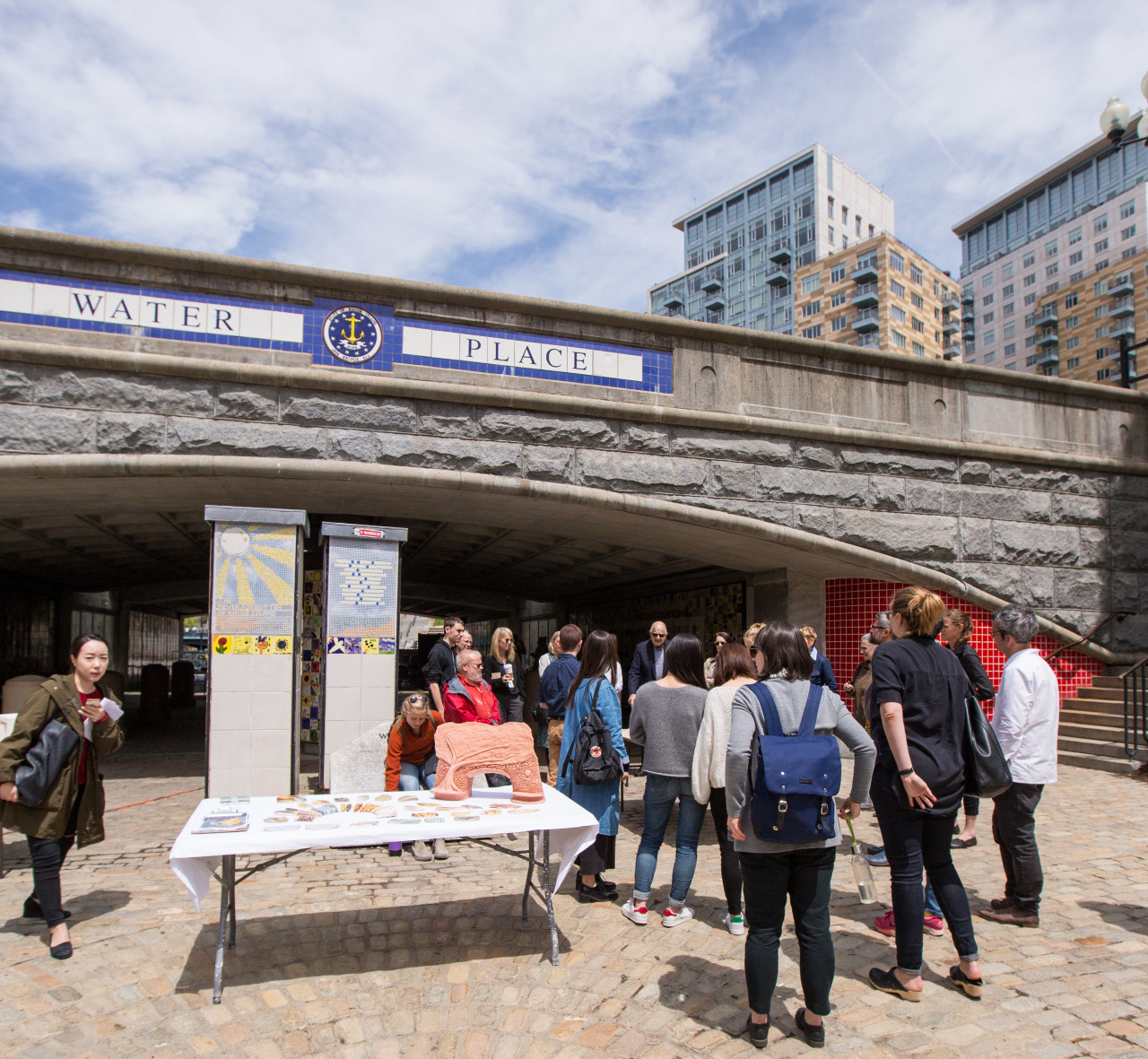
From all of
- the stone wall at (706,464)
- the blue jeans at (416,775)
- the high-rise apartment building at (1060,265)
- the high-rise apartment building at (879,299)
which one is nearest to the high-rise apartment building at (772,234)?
the high-rise apartment building at (879,299)

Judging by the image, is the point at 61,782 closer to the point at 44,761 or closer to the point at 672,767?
the point at 44,761

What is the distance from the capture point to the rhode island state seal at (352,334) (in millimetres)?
8461

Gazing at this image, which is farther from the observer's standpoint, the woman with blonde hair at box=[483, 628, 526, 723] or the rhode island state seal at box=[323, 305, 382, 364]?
the rhode island state seal at box=[323, 305, 382, 364]

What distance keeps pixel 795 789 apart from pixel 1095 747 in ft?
27.5

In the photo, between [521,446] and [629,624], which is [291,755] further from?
[629,624]

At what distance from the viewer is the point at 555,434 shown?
29.2 ft

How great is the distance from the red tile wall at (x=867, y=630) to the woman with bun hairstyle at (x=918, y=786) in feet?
24.1

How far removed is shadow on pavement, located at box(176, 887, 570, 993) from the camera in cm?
388

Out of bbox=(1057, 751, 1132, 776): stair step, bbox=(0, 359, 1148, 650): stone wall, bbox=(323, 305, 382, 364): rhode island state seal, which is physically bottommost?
bbox=(1057, 751, 1132, 776): stair step

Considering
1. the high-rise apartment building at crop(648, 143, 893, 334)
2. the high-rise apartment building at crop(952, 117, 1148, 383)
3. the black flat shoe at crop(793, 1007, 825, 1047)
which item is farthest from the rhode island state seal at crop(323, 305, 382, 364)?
the high-rise apartment building at crop(952, 117, 1148, 383)

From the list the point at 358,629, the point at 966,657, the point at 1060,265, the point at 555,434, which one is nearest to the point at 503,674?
the point at 358,629

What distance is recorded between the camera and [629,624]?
17.6 metres

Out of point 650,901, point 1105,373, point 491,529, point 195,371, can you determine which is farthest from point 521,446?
point 1105,373

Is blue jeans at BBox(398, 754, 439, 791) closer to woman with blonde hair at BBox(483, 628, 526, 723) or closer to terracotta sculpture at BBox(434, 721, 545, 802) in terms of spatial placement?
terracotta sculpture at BBox(434, 721, 545, 802)
